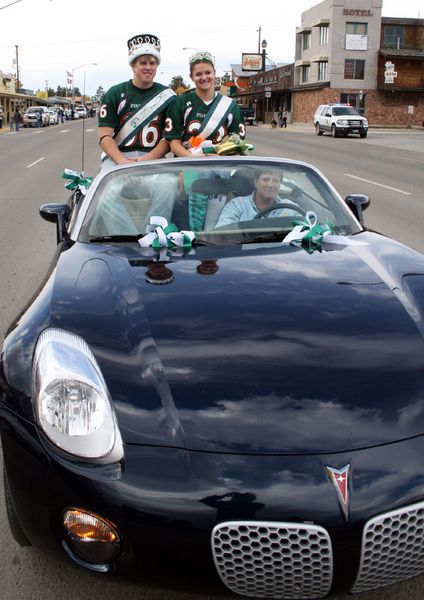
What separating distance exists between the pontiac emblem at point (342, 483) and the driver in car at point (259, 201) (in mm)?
2016

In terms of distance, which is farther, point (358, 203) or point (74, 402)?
point (358, 203)

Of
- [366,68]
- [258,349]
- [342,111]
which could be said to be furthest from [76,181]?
[366,68]

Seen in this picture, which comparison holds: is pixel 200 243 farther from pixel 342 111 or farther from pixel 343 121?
pixel 342 111

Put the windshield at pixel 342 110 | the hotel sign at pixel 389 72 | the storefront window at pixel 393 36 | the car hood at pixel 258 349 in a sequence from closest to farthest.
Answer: the car hood at pixel 258 349, the windshield at pixel 342 110, the hotel sign at pixel 389 72, the storefront window at pixel 393 36

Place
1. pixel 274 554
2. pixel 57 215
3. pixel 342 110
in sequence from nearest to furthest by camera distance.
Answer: pixel 274 554, pixel 57 215, pixel 342 110

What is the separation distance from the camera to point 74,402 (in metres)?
2.00

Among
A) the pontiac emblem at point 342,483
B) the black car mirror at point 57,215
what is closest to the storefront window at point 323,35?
the black car mirror at point 57,215

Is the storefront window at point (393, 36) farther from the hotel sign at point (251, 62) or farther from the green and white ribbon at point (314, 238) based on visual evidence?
the green and white ribbon at point (314, 238)

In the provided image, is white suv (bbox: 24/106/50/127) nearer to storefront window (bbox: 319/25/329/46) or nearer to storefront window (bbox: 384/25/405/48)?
storefront window (bbox: 319/25/329/46)

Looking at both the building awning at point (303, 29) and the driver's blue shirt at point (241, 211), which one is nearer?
the driver's blue shirt at point (241, 211)

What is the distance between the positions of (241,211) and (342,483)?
2.15 metres

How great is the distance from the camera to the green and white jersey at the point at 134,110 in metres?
5.72

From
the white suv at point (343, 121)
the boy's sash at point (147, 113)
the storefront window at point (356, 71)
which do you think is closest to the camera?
the boy's sash at point (147, 113)

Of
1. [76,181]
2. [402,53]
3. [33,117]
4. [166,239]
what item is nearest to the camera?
[166,239]
